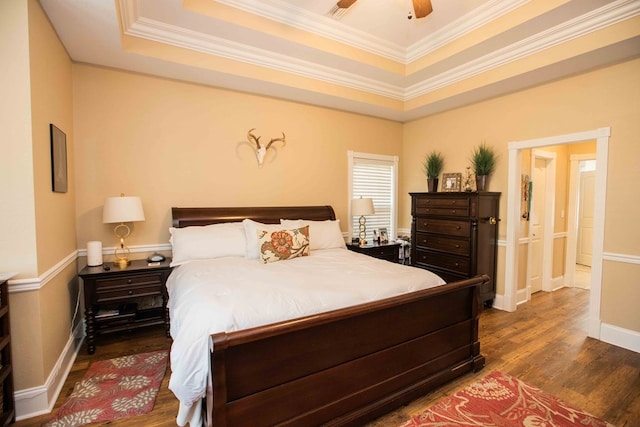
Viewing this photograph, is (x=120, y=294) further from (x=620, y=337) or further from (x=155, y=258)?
(x=620, y=337)

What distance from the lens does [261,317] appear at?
170cm

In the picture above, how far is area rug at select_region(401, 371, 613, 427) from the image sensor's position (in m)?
1.96

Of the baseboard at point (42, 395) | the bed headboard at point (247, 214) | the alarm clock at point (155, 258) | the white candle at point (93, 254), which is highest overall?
the bed headboard at point (247, 214)

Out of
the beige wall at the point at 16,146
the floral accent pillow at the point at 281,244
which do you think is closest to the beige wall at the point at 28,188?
the beige wall at the point at 16,146

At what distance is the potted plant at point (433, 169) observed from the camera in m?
4.59

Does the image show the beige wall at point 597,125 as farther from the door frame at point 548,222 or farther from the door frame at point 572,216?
the door frame at point 572,216

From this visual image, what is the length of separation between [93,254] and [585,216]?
8.68 metres

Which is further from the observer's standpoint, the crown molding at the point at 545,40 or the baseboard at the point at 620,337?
the baseboard at the point at 620,337

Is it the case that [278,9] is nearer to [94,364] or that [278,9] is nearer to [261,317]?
[261,317]

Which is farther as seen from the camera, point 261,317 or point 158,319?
point 158,319

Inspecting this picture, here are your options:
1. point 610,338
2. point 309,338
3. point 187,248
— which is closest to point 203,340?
point 309,338

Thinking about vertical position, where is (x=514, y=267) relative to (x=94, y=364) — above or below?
above

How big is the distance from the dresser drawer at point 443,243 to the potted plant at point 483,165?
31.4 inches

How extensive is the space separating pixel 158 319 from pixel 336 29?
363cm
